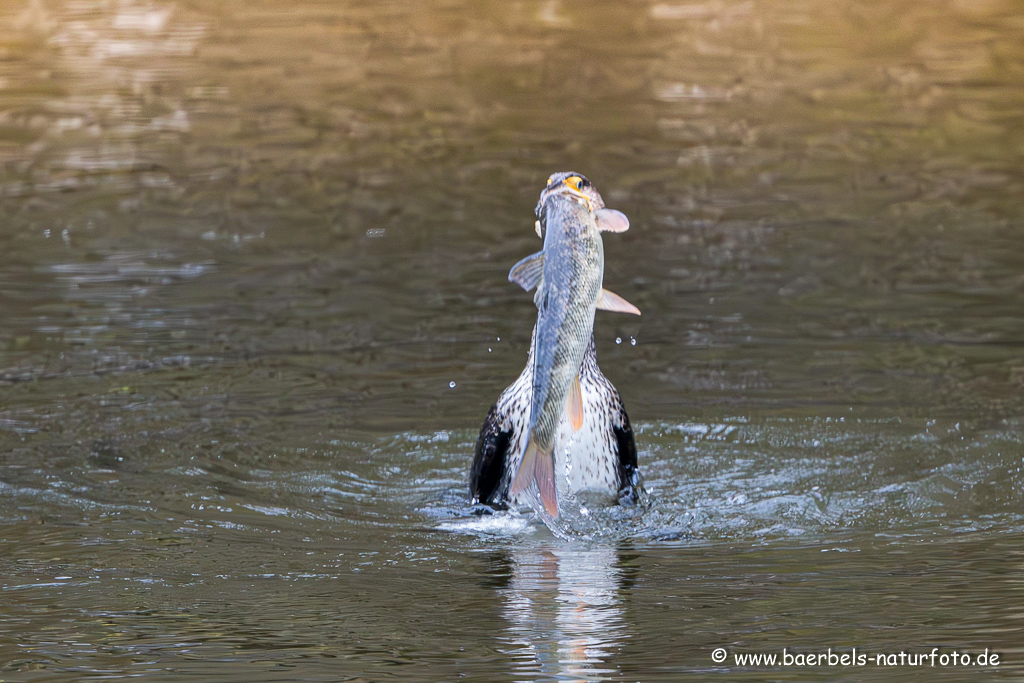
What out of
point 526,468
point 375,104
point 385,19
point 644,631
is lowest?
point 644,631

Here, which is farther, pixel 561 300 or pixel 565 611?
pixel 561 300

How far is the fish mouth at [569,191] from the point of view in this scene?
4.96 m

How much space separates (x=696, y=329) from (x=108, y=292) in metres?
4.16

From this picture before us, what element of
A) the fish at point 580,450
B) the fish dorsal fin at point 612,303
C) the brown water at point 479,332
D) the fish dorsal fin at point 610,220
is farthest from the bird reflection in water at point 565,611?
the fish dorsal fin at point 610,220

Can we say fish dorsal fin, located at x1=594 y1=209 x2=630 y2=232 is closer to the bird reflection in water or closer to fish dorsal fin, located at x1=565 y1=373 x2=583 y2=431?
fish dorsal fin, located at x1=565 y1=373 x2=583 y2=431

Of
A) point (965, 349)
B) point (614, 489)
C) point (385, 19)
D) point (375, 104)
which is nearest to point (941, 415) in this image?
point (965, 349)

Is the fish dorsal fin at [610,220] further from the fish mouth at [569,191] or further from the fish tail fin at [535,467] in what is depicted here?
the fish tail fin at [535,467]

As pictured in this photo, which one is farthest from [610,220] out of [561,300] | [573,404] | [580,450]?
[580,450]

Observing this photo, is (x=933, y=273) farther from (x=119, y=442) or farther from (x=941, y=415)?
(x=119, y=442)

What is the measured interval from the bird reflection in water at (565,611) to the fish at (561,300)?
0.27 meters

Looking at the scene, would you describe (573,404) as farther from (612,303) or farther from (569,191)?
(569,191)

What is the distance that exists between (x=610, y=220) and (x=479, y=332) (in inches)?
172

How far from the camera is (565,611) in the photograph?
4566 mm

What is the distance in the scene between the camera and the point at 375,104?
1463cm
